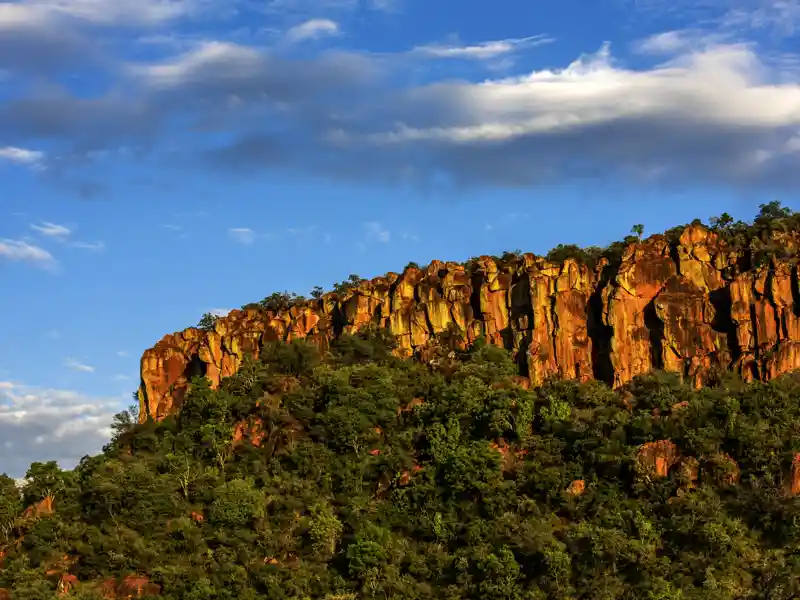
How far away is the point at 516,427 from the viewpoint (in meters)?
106

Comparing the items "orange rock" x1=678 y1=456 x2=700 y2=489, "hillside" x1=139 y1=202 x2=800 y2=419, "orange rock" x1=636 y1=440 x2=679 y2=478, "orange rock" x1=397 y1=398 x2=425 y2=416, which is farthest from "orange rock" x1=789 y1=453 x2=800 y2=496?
"orange rock" x1=397 y1=398 x2=425 y2=416

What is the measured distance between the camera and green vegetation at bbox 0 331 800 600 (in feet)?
300

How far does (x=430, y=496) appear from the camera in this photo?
334 ft

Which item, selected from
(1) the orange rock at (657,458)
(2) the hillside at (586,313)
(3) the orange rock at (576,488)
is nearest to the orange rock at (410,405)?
(2) the hillside at (586,313)

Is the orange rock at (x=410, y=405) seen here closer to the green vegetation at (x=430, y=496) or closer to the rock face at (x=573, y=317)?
the green vegetation at (x=430, y=496)

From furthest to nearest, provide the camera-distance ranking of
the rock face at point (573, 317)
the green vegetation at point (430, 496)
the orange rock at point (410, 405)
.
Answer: the orange rock at point (410, 405) → the rock face at point (573, 317) → the green vegetation at point (430, 496)

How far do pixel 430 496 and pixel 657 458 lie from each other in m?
14.7

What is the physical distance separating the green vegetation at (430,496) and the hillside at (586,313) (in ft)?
11.0

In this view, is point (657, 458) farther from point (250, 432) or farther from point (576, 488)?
point (250, 432)

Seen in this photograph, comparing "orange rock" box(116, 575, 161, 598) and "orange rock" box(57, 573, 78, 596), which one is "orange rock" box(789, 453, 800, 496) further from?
"orange rock" box(57, 573, 78, 596)

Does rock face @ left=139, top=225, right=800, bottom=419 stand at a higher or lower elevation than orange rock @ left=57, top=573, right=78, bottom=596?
higher

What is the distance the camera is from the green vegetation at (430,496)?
91438 millimetres

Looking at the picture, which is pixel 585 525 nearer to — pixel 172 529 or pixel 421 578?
pixel 421 578

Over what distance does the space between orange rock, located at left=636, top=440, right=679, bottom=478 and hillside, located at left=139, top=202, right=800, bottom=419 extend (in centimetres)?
1068
